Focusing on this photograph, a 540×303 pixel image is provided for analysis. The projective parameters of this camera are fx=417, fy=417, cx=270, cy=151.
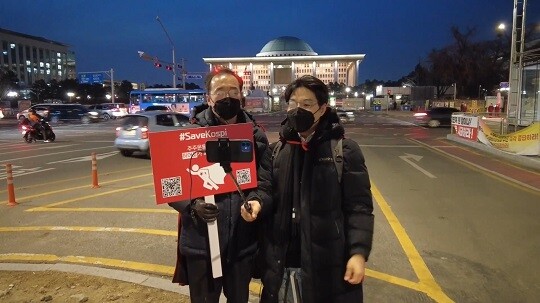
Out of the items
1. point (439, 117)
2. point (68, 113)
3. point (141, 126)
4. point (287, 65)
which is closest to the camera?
point (141, 126)

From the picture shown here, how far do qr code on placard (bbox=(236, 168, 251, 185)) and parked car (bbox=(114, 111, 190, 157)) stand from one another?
39.1ft

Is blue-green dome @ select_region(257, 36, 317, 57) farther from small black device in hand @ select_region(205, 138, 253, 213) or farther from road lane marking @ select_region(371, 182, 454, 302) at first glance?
small black device in hand @ select_region(205, 138, 253, 213)

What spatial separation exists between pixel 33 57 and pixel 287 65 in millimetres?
79427

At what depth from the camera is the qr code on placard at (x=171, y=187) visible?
2537 mm

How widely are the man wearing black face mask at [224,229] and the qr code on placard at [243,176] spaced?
75 mm

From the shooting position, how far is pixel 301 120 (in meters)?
2.43

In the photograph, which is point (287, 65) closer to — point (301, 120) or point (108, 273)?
point (108, 273)

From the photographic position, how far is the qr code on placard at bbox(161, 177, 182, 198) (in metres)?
2.54

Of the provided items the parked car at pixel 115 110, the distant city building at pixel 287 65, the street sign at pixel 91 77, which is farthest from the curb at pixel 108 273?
the distant city building at pixel 287 65

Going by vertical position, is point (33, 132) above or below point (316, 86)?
below

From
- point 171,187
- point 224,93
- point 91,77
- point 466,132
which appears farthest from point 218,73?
point 91,77

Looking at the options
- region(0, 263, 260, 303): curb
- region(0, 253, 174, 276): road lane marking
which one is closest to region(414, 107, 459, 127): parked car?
region(0, 263, 260, 303): curb

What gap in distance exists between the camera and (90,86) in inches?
3415

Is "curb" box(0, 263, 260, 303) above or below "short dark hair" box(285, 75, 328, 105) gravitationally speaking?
below
